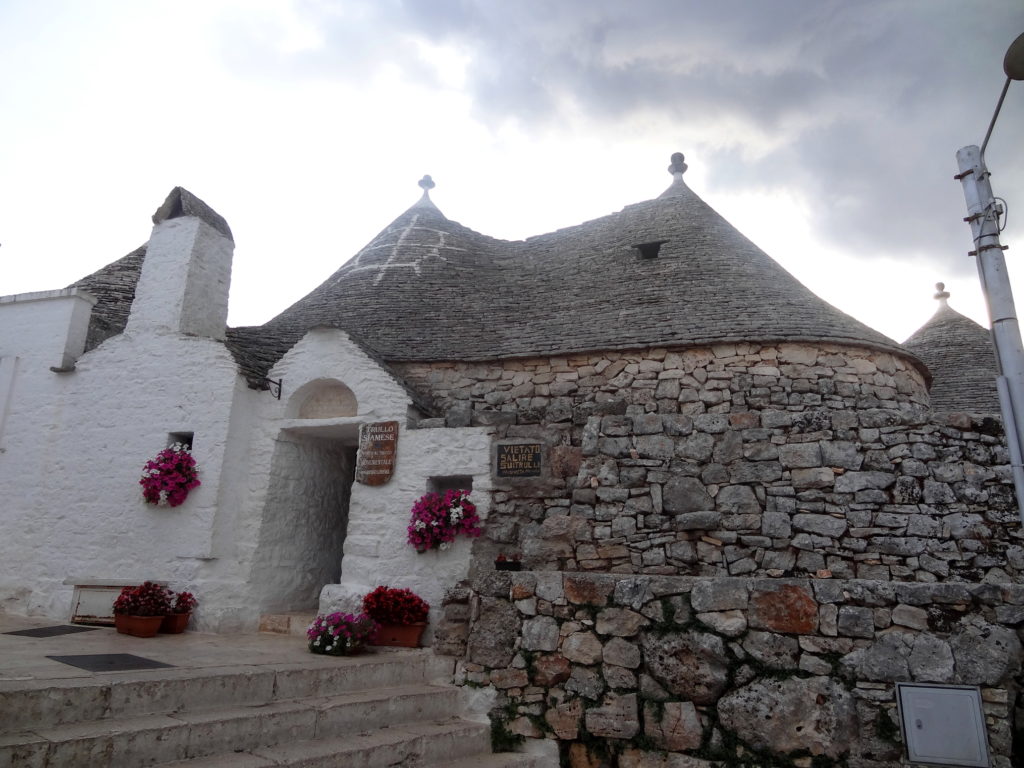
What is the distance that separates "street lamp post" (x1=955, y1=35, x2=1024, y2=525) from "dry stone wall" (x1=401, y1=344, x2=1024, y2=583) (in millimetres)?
2940

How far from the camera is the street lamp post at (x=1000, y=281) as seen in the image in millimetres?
4016

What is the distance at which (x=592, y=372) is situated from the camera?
28.5ft

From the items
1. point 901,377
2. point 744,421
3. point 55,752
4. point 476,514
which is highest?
point 901,377

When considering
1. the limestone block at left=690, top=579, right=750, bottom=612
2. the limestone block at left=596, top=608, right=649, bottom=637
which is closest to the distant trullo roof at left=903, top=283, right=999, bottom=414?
the limestone block at left=690, top=579, right=750, bottom=612

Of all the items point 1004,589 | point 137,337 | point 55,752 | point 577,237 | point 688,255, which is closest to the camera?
point 55,752

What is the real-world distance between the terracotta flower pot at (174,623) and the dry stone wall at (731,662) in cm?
362

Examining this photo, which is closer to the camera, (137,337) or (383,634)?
(383,634)

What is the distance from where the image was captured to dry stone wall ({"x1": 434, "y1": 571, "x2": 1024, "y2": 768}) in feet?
15.6

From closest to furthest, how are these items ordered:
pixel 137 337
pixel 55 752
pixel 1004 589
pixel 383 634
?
pixel 55 752, pixel 1004 589, pixel 383 634, pixel 137 337

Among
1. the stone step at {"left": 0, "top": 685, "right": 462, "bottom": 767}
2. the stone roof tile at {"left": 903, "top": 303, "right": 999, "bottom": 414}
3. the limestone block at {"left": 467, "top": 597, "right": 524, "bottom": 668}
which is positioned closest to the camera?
the stone step at {"left": 0, "top": 685, "right": 462, "bottom": 767}

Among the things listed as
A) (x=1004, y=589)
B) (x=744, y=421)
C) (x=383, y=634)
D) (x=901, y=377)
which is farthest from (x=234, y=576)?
(x=901, y=377)

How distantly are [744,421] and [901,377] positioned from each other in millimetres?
2211

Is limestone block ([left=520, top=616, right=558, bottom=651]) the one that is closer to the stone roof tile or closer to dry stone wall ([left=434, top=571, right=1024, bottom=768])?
dry stone wall ([left=434, top=571, right=1024, bottom=768])

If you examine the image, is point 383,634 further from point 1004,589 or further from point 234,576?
point 1004,589
